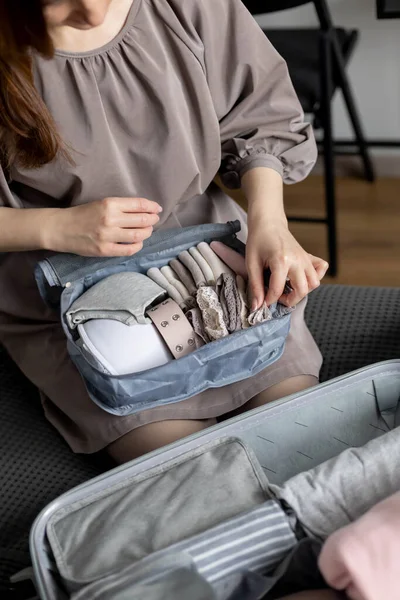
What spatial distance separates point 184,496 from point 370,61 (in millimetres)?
1673

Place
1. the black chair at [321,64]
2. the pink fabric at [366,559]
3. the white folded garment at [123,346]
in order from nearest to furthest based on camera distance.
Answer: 1. the pink fabric at [366,559]
2. the white folded garment at [123,346]
3. the black chair at [321,64]

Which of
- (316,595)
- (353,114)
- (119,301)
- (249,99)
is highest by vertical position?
(249,99)

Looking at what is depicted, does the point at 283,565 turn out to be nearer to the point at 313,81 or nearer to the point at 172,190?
the point at 172,190

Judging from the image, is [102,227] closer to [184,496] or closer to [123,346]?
[123,346]

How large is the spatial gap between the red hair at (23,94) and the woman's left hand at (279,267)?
25 cm

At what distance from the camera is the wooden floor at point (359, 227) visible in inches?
73.9

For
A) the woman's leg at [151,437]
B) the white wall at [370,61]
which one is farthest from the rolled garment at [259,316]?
the white wall at [370,61]

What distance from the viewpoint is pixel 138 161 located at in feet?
3.14

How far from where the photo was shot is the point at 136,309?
2.68 feet

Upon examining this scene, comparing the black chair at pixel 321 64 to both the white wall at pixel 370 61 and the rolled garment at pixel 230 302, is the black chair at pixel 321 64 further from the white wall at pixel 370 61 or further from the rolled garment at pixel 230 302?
the rolled garment at pixel 230 302

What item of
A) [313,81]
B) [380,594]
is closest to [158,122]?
[380,594]

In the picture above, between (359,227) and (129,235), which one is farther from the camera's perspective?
(359,227)

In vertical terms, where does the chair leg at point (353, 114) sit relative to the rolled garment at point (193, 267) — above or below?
below

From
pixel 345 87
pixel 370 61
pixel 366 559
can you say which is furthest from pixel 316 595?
pixel 370 61
